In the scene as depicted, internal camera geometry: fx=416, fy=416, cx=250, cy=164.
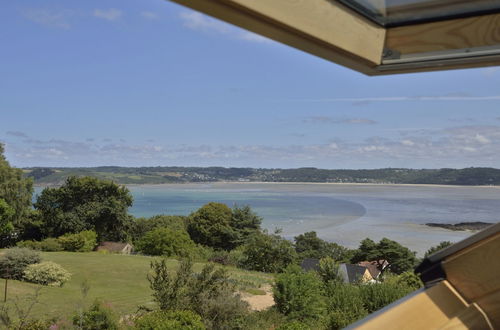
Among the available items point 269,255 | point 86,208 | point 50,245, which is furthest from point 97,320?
point 86,208

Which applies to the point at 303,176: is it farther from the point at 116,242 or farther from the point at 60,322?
the point at 60,322

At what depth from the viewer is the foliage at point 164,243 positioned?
17.5 meters

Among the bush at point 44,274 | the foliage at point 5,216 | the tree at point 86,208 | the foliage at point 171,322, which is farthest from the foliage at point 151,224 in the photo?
the foliage at point 171,322

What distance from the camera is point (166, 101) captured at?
144ft

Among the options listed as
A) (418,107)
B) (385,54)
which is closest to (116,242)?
(385,54)

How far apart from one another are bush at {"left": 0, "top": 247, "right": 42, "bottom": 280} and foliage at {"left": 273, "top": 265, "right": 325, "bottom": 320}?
22.0 ft

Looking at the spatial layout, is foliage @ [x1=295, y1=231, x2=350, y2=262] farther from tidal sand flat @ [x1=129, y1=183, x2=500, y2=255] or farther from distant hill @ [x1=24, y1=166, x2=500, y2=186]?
distant hill @ [x1=24, y1=166, x2=500, y2=186]

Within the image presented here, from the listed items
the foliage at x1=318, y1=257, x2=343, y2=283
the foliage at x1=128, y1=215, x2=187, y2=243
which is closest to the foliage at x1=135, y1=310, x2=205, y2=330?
the foliage at x1=318, y1=257, x2=343, y2=283

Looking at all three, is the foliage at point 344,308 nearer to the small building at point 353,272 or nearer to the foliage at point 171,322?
the foliage at point 171,322

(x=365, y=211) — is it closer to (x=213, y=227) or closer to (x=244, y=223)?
(x=244, y=223)

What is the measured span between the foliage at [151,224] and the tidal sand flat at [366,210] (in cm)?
101

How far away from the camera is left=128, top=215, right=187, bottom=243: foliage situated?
2075 cm

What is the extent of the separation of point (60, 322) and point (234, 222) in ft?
49.9

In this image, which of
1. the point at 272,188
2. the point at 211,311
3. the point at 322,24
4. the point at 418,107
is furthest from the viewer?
the point at 272,188
